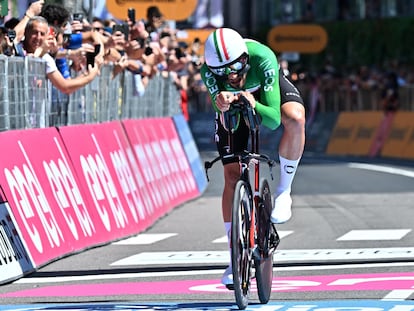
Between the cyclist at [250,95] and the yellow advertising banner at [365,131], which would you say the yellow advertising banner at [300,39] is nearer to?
the yellow advertising banner at [365,131]

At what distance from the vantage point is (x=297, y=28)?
3997 centimetres

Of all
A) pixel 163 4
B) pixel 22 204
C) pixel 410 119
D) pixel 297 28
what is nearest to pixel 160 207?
pixel 22 204

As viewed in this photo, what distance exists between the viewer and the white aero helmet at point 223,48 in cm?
958

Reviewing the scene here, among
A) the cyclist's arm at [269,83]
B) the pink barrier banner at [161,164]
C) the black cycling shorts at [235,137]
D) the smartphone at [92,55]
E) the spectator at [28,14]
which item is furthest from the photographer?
the pink barrier banner at [161,164]

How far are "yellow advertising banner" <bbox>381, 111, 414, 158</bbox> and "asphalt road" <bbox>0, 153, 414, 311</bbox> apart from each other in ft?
51.1

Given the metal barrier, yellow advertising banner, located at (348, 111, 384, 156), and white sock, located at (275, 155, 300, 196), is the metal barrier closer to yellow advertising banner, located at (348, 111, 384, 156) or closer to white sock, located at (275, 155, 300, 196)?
white sock, located at (275, 155, 300, 196)

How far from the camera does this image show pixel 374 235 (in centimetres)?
1495

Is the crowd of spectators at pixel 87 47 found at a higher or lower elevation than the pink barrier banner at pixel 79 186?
higher

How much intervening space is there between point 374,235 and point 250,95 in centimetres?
567

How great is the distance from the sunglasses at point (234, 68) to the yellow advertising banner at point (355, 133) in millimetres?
27521

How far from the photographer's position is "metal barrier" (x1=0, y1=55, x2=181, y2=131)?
1297cm

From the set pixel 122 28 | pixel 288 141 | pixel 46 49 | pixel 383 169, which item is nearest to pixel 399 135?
pixel 383 169

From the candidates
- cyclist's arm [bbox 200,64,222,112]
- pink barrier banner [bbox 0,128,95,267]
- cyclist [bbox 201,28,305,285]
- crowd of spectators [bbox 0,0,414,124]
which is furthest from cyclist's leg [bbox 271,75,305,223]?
crowd of spectators [bbox 0,0,414,124]

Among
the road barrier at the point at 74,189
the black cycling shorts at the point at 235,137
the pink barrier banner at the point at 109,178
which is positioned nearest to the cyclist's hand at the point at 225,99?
the black cycling shorts at the point at 235,137
